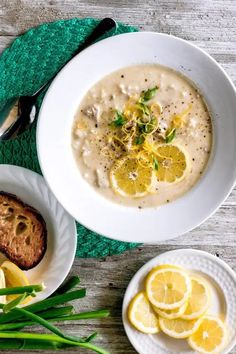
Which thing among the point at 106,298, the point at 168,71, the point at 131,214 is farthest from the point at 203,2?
the point at 106,298

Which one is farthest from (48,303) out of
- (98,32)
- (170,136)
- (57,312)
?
(98,32)

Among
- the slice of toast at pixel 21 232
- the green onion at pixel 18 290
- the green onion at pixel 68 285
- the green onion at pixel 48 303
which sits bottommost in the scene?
the green onion at pixel 48 303

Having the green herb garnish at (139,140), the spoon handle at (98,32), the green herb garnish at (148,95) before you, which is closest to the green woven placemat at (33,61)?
the spoon handle at (98,32)

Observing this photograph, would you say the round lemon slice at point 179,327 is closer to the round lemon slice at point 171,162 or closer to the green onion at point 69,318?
the green onion at point 69,318

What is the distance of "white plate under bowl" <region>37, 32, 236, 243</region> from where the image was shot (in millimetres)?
1898

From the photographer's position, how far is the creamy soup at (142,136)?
6.38 feet

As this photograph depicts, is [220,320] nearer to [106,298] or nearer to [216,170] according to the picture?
[106,298]

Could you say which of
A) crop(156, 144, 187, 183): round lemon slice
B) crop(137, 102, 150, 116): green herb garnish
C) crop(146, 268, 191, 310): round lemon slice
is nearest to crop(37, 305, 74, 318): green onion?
crop(146, 268, 191, 310): round lemon slice

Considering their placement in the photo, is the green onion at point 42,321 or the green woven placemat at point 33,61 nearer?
the green onion at point 42,321

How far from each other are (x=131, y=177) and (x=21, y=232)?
431 millimetres

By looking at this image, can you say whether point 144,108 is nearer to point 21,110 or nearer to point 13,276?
point 21,110

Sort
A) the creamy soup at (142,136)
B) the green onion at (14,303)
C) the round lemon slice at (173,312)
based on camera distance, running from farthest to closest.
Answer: the round lemon slice at (173,312) → the creamy soup at (142,136) → the green onion at (14,303)

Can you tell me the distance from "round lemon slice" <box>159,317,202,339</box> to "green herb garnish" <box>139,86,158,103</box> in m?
0.76

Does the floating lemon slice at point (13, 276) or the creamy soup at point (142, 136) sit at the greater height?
the creamy soup at point (142, 136)
